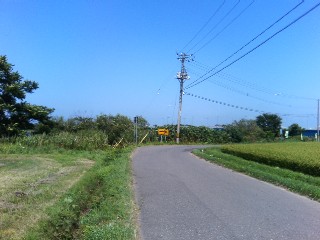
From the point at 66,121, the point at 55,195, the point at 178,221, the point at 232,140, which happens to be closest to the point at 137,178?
the point at 55,195

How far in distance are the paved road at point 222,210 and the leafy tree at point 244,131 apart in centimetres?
5243

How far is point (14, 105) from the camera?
42656mm

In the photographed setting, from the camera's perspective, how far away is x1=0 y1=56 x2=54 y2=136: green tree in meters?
41.8

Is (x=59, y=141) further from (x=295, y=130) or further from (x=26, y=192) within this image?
(x=295, y=130)

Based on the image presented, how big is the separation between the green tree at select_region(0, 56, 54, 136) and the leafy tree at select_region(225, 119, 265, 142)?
3431 centimetres

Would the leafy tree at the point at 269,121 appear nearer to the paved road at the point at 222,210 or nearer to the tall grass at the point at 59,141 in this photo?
the tall grass at the point at 59,141

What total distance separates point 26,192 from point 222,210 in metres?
6.38

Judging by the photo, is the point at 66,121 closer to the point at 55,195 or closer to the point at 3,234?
the point at 55,195

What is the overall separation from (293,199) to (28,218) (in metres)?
7.70

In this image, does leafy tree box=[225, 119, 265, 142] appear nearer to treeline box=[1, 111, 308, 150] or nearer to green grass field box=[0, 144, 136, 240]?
treeline box=[1, 111, 308, 150]

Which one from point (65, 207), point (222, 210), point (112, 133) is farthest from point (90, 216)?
point (112, 133)

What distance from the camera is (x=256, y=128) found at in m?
76.5

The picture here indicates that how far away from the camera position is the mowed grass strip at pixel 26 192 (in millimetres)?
9648

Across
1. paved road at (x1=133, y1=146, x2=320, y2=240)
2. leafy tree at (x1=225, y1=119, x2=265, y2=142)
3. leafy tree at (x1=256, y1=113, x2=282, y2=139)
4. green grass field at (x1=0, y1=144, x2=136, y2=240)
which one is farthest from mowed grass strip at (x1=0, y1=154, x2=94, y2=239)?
leafy tree at (x1=256, y1=113, x2=282, y2=139)
